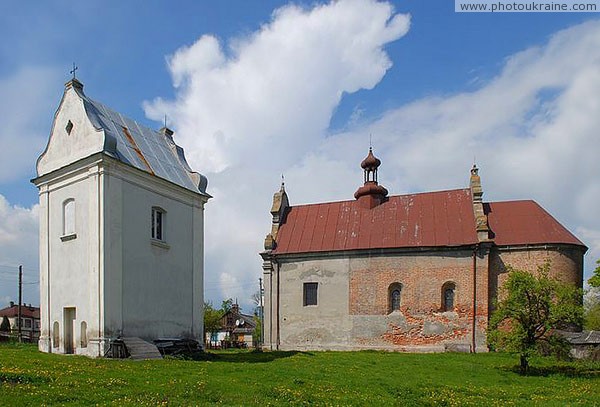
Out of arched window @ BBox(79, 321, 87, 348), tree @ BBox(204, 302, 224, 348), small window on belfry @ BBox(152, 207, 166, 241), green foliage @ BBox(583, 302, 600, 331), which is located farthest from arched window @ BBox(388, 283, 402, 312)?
tree @ BBox(204, 302, 224, 348)

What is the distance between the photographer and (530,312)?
19453 mm

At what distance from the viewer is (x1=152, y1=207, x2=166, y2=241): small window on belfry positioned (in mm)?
21594

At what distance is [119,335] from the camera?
18562 millimetres

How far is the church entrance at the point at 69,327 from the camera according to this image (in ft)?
63.7

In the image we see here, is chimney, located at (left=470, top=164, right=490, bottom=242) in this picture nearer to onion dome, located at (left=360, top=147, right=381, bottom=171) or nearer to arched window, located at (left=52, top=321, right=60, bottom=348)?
onion dome, located at (left=360, top=147, right=381, bottom=171)

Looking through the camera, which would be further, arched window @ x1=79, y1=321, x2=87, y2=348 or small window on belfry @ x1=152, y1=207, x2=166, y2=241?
small window on belfry @ x1=152, y1=207, x2=166, y2=241

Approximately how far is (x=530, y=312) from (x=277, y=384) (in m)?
11.6

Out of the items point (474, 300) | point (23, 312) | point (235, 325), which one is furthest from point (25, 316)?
point (474, 300)

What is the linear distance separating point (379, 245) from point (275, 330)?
943 cm

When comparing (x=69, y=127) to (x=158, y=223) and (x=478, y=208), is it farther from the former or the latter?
(x=478, y=208)

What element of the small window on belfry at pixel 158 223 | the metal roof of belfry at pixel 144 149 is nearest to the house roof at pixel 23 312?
the metal roof of belfry at pixel 144 149

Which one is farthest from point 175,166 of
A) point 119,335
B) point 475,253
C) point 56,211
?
point 475,253

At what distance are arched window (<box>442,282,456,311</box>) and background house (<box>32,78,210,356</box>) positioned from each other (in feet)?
52.2

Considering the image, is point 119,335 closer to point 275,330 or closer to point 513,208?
point 275,330
